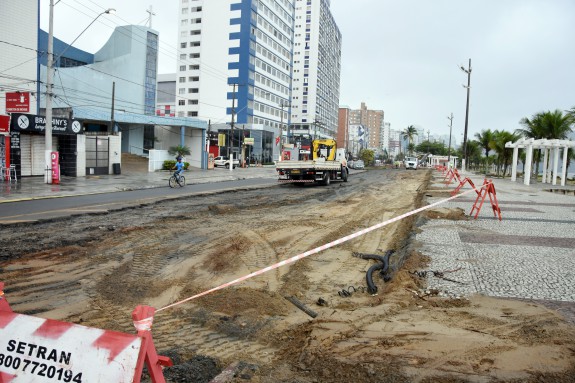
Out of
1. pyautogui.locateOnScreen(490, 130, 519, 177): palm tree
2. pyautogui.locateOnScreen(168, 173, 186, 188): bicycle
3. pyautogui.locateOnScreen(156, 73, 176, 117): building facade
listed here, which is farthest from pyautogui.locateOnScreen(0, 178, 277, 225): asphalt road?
pyautogui.locateOnScreen(156, 73, 176, 117): building facade

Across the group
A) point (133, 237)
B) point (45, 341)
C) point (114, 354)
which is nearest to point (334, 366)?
point (114, 354)

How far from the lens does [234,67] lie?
82.3m

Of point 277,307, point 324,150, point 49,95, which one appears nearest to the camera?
point 277,307

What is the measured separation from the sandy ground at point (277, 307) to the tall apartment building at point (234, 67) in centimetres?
6694

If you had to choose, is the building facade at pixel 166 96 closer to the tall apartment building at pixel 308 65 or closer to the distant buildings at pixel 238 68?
the distant buildings at pixel 238 68

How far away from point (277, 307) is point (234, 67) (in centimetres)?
8112

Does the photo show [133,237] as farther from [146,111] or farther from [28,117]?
[146,111]

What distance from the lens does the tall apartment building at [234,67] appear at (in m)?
81.2

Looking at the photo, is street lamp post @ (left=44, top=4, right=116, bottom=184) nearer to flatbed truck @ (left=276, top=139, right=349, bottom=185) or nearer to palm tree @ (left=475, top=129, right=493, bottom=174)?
flatbed truck @ (left=276, top=139, right=349, bottom=185)

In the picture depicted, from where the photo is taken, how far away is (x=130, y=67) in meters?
64.8

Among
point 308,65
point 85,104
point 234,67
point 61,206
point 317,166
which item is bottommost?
point 61,206

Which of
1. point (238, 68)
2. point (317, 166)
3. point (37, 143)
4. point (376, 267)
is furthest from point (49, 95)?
point (238, 68)

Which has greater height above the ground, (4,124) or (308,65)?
(308,65)

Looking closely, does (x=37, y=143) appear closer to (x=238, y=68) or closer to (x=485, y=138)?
(x=485, y=138)
